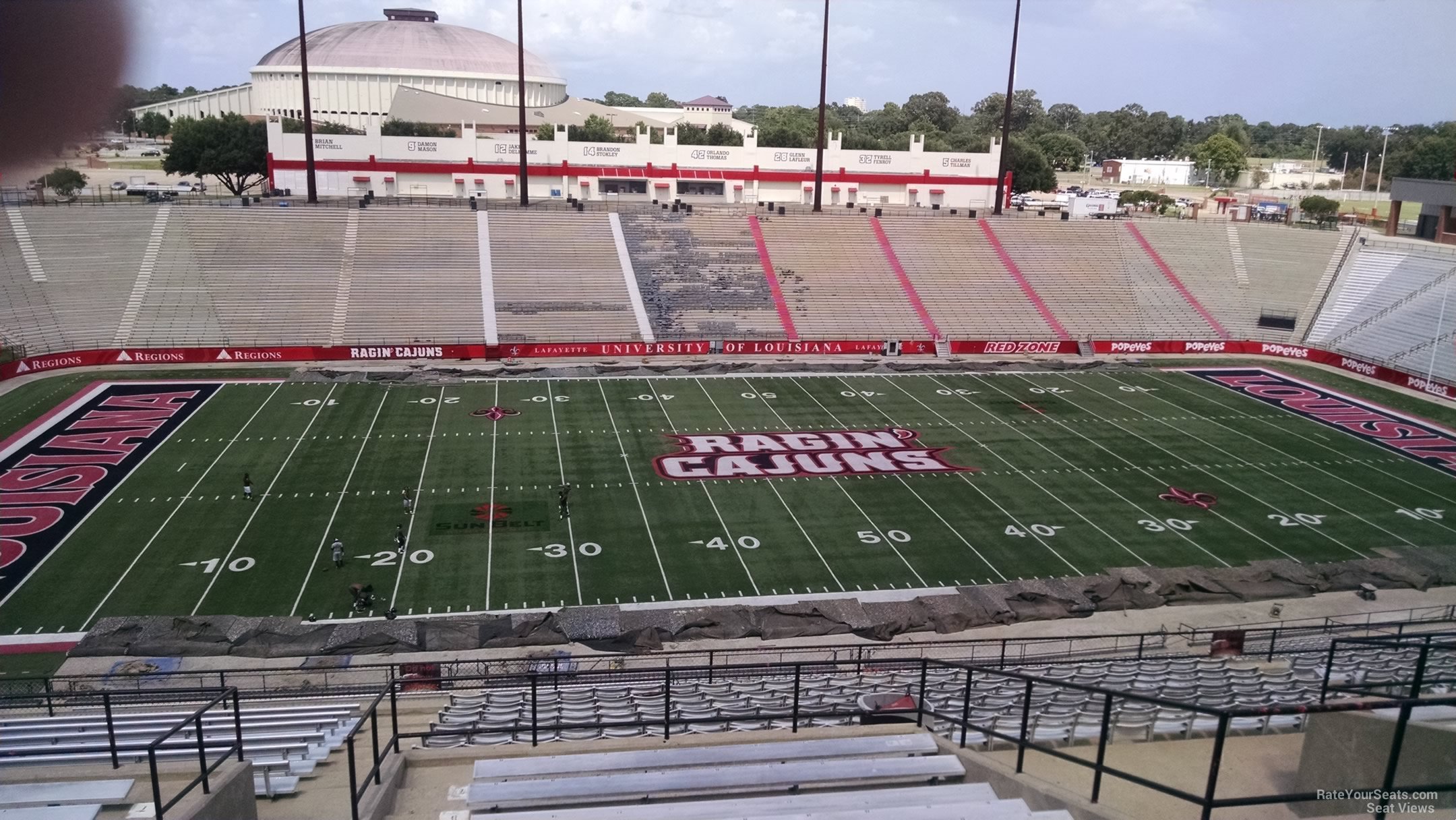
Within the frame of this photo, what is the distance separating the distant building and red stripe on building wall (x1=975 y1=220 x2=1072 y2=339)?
67.0 meters

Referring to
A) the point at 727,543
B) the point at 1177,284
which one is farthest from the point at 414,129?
the point at 727,543

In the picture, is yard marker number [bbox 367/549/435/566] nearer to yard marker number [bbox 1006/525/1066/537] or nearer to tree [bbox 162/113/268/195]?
yard marker number [bbox 1006/525/1066/537]

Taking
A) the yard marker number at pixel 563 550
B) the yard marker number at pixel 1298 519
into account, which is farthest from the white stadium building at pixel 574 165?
the yard marker number at pixel 1298 519

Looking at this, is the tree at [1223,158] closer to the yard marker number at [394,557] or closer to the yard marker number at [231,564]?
the yard marker number at [394,557]

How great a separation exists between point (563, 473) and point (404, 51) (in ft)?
293

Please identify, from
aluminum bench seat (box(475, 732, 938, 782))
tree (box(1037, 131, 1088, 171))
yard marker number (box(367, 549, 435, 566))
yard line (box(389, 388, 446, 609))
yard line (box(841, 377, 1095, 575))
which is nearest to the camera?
aluminum bench seat (box(475, 732, 938, 782))

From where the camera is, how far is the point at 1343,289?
49.7 meters

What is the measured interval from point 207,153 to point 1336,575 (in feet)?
218

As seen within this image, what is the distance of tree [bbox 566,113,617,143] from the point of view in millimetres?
80562

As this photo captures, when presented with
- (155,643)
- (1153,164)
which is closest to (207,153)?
(155,643)

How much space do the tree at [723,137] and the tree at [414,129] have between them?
2131 cm

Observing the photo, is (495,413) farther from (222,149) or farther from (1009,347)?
(222,149)

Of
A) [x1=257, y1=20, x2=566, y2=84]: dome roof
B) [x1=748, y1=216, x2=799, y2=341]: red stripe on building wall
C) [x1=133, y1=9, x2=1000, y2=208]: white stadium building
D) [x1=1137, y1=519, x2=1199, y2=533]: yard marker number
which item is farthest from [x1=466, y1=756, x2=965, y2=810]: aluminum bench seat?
[x1=257, y1=20, x2=566, y2=84]: dome roof

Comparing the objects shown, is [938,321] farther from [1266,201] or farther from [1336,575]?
[1266,201]
